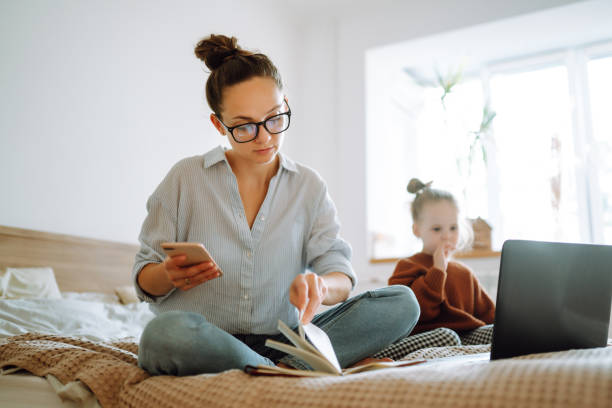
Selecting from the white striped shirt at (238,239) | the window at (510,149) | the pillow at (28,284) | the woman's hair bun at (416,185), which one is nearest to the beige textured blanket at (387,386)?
the white striped shirt at (238,239)

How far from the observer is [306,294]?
92 centimetres

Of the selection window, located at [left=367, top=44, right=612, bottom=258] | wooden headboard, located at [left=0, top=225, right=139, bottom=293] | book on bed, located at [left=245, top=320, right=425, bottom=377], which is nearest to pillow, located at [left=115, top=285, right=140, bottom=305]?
wooden headboard, located at [left=0, top=225, right=139, bottom=293]

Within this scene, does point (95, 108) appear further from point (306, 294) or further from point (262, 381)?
point (262, 381)

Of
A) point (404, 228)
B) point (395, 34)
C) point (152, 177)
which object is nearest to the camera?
point (152, 177)

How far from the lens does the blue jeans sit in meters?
0.84

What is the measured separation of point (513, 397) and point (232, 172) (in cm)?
90

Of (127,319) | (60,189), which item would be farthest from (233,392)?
→ (60,189)

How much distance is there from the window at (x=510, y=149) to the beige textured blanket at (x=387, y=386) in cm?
266

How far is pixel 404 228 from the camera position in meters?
4.03

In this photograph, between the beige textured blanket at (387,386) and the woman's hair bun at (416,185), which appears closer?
the beige textured blanket at (387,386)

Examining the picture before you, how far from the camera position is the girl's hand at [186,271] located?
0.97m

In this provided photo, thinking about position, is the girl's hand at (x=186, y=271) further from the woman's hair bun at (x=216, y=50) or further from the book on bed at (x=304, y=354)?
the woman's hair bun at (x=216, y=50)

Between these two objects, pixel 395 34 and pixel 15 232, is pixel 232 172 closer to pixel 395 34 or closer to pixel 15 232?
pixel 15 232

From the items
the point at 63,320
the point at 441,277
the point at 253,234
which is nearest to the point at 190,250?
the point at 253,234
